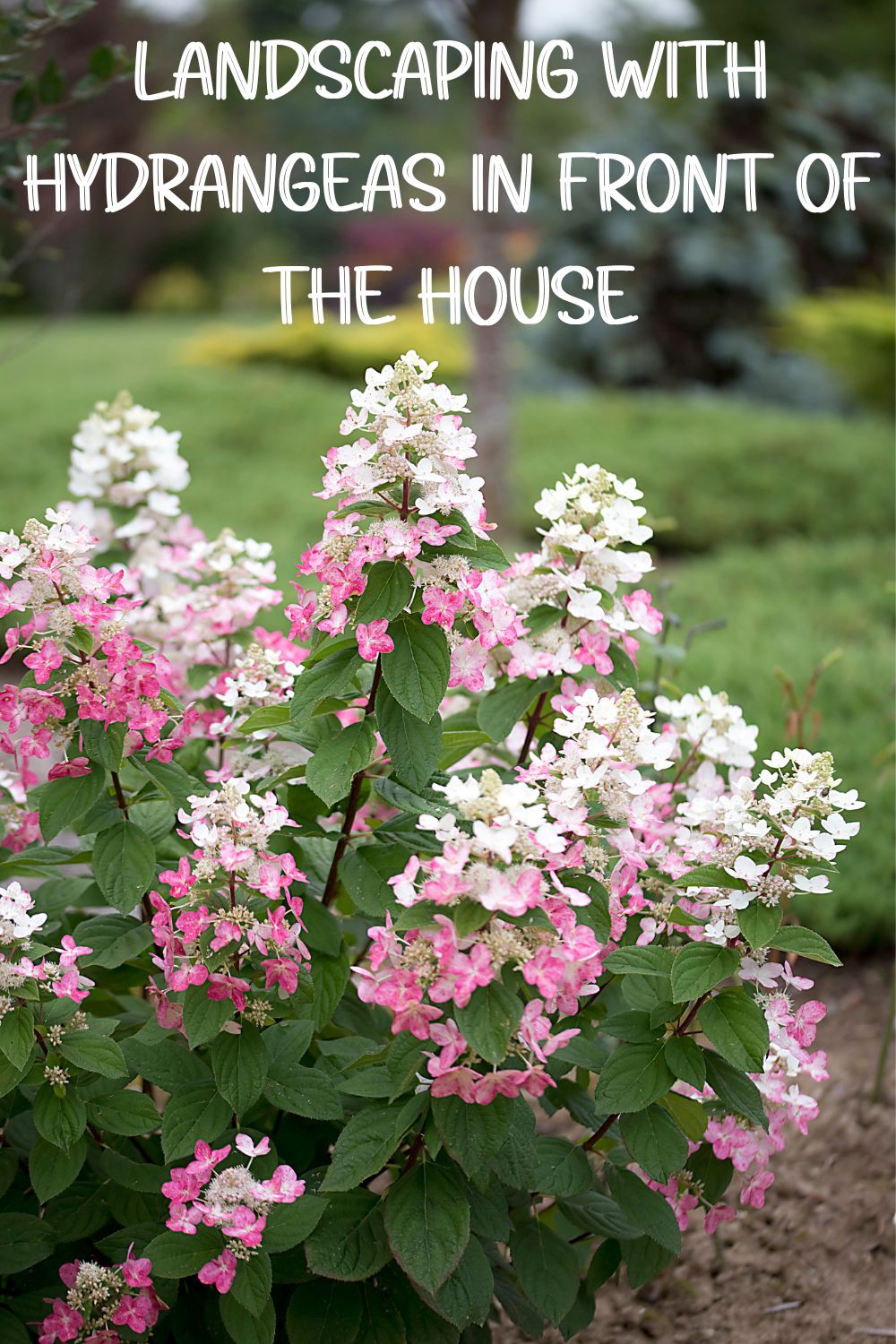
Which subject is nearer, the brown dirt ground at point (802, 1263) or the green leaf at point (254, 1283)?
the green leaf at point (254, 1283)

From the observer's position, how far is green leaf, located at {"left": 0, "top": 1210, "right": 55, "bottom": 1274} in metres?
1.37

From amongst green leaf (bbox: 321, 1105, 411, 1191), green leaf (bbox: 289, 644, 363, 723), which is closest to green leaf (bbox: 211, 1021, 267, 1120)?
green leaf (bbox: 321, 1105, 411, 1191)

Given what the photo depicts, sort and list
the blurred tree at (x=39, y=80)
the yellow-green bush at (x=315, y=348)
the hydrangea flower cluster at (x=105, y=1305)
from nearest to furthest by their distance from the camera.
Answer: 1. the hydrangea flower cluster at (x=105, y=1305)
2. the blurred tree at (x=39, y=80)
3. the yellow-green bush at (x=315, y=348)

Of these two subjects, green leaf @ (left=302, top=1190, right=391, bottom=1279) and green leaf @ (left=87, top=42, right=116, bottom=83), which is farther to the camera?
green leaf @ (left=87, top=42, right=116, bottom=83)

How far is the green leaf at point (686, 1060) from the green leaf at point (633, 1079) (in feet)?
0.05

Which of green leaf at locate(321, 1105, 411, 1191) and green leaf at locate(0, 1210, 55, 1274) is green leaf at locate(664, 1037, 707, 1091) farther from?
green leaf at locate(0, 1210, 55, 1274)

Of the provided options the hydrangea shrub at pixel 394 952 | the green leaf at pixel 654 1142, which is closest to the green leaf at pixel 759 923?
the hydrangea shrub at pixel 394 952

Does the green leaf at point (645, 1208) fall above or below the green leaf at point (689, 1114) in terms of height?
below

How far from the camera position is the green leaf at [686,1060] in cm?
132

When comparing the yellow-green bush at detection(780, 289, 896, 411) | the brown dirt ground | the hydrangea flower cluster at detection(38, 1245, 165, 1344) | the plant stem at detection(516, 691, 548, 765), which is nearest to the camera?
the hydrangea flower cluster at detection(38, 1245, 165, 1344)

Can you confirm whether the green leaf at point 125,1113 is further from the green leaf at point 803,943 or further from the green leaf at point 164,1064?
the green leaf at point 803,943

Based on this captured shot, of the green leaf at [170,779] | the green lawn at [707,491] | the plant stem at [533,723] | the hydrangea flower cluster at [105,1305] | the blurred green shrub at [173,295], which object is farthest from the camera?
the blurred green shrub at [173,295]

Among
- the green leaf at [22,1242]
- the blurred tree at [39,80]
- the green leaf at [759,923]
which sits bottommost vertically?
the green leaf at [22,1242]

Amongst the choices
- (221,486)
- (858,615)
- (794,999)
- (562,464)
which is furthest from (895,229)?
(794,999)
